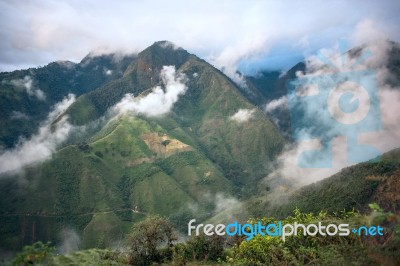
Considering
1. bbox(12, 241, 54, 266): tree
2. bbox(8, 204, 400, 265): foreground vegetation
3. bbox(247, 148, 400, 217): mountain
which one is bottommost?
bbox(8, 204, 400, 265): foreground vegetation

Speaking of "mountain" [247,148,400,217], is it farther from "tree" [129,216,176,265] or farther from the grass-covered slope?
"tree" [129,216,176,265]

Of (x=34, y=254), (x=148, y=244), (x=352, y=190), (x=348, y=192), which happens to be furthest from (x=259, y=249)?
(x=352, y=190)

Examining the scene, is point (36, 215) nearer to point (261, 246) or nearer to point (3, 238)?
point (3, 238)

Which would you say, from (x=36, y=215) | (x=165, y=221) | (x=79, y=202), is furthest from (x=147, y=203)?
(x=165, y=221)

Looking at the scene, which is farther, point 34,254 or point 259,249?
point 259,249

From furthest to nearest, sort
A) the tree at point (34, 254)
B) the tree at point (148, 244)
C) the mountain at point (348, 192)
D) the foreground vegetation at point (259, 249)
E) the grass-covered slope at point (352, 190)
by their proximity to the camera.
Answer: the mountain at point (348, 192), the grass-covered slope at point (352, 190), the tree at point (148, 244), the foreground vegetation at point (259, 249), the tree at point (34, 254)

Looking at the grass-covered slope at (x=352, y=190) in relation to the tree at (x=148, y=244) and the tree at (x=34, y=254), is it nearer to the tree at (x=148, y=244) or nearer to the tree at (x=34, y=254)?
the tree at (x=148, y=244)

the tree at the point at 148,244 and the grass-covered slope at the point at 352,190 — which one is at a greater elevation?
the grass-covered slope at the point at 352,190

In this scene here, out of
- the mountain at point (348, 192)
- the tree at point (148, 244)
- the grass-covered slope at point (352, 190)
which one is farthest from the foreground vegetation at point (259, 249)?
the grass-covered slope at point (352, 190)

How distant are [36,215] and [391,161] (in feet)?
518

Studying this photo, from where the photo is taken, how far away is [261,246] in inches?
725

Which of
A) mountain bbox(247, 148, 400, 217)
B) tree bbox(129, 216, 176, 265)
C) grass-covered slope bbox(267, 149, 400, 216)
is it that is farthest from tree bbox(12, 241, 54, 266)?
grass-covered slope bbox(267, 149, 400, 216)

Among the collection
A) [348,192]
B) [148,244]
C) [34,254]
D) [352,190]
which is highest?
[352,190]

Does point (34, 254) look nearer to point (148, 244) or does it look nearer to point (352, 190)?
point (148, 244)
